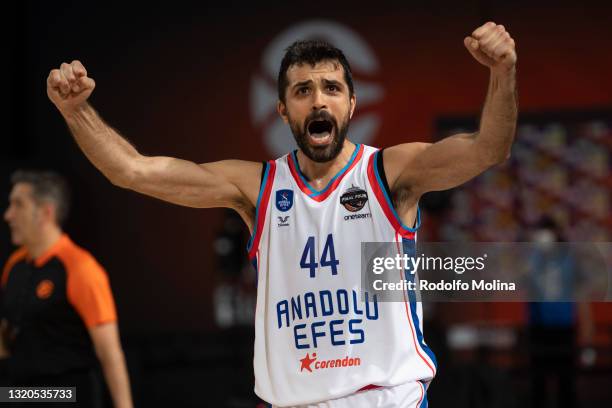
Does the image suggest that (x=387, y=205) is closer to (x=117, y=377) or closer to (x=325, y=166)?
(x=325, y=166)

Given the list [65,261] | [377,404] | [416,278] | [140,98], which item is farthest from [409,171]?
[140,98]

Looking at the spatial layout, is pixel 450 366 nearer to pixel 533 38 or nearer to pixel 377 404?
pixel 533 38

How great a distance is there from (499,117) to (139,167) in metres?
1.21

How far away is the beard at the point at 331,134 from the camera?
3018 millimetres

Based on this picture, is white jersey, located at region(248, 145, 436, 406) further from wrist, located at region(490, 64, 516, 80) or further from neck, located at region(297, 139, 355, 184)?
wrist, located at region(490, 64, 516, 80)

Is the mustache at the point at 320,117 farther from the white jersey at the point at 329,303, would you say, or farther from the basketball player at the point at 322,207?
the white jersey at the point at 329,303

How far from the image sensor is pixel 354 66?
32.7ft

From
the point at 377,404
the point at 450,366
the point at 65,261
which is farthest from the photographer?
the point at 450,366

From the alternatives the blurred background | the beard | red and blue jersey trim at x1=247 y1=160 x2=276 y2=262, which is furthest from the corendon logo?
the blurred background

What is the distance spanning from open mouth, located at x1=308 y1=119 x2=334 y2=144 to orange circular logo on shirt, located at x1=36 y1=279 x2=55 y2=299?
185 cm

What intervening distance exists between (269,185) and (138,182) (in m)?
0.46

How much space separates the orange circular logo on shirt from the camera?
4.26 metres

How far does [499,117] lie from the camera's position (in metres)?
2.67

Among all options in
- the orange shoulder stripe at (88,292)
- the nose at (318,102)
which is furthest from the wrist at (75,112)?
the orange shoulder stripe at (88,292)
